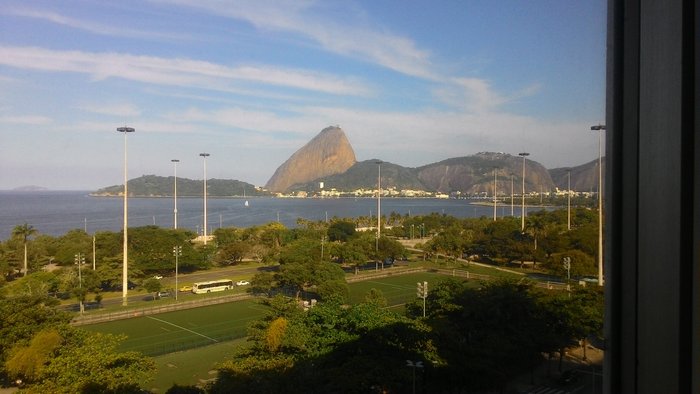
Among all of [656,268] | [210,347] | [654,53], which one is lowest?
[210,347]

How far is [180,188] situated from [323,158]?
20374mm

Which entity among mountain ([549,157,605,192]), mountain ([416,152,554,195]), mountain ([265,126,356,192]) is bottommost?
mountain ([549,157,605,192])

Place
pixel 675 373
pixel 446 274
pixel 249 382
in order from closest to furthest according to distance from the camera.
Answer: pixel 675 373
pixel 249 382
pixel 446 274

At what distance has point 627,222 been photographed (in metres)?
0.43

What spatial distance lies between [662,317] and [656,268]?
0.04 m

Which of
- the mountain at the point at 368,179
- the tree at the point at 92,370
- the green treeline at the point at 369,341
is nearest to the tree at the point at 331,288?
the green treeline at the point at 369,341

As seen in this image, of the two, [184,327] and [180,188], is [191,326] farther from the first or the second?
[180,188]

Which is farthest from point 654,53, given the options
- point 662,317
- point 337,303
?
point 337,303

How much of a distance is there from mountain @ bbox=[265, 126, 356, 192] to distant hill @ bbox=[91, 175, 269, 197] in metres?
4.43

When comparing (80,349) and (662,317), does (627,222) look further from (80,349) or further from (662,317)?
(80,349)

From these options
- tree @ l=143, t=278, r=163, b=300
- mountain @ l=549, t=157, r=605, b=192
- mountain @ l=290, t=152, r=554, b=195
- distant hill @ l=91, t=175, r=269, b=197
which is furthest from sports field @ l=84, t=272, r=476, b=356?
distant hill @ l=91, t=175, r=269, b=197

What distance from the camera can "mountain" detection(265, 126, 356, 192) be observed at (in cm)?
4147

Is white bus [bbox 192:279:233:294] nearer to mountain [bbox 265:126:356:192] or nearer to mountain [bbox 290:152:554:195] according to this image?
mountain [bbox 290:152:554:195]

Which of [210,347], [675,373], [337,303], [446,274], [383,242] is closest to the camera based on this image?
[675,373]
